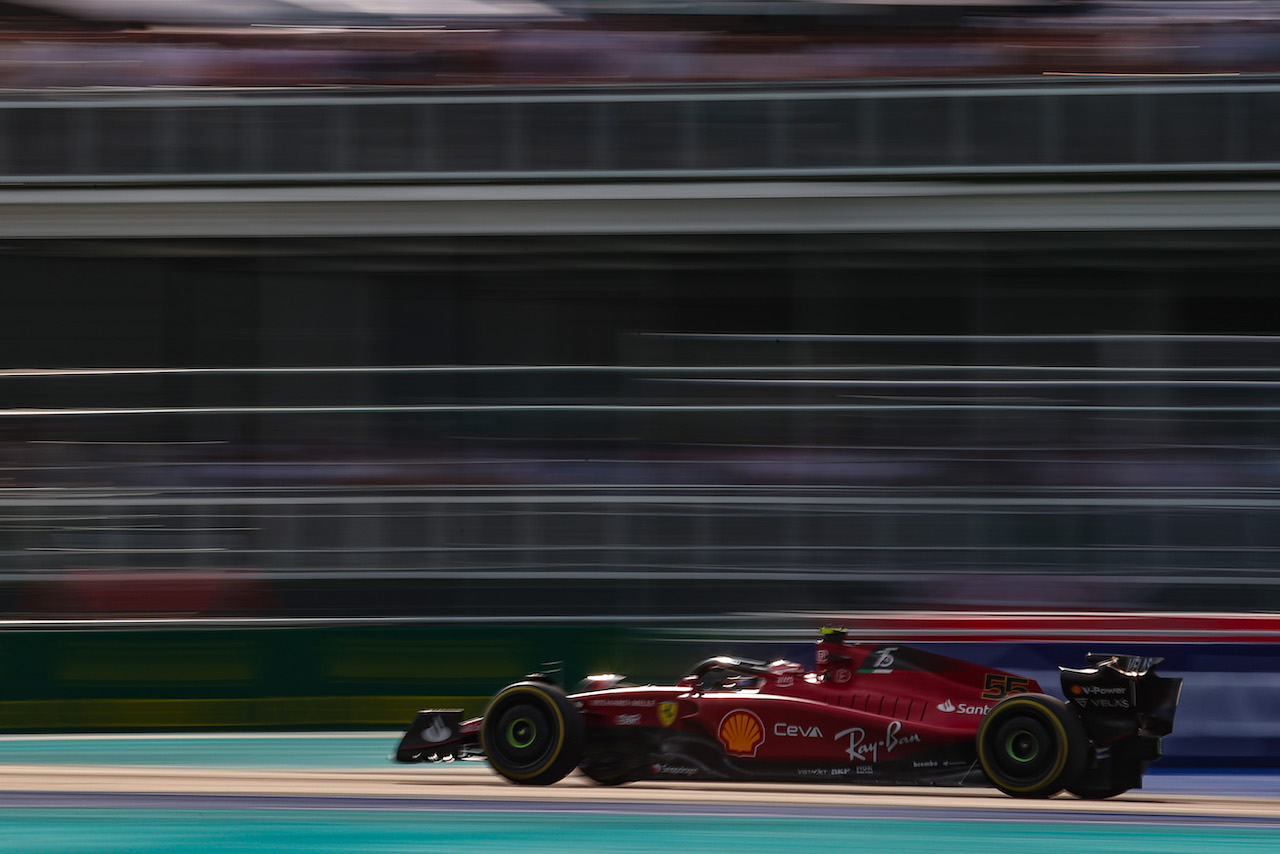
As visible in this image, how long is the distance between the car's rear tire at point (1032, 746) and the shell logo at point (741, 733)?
87 centimetres

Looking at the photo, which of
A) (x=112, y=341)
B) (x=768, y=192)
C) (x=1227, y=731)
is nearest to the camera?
(x=1227, y=731)

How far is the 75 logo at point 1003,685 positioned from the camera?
6.24 m

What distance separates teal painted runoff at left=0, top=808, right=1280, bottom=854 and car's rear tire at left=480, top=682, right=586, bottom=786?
45 cm

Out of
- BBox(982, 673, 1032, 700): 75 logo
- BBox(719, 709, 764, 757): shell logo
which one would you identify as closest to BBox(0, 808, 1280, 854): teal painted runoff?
BBox(719, 709, 764, 757): shell logo

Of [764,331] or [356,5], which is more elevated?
[356,5]

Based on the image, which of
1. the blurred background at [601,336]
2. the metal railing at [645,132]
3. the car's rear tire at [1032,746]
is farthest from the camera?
the metal railing at [645,132]

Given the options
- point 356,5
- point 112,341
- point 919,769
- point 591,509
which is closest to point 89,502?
point 112,341

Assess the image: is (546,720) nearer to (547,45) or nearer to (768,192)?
(768,192)

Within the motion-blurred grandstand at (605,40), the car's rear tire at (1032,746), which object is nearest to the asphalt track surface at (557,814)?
the car's rear tire at (1032,746)

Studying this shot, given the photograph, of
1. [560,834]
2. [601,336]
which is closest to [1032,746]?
[560,834]

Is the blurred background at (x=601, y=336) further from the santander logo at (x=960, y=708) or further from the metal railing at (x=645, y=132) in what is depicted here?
the santander logo at (x=960, y=708)

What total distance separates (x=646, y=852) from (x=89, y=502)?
15.6ft

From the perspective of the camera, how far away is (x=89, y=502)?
8961 mm

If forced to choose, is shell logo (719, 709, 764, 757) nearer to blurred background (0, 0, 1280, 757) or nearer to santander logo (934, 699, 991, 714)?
santander logo (934, 699, 991, 714)
